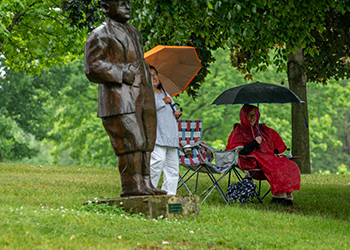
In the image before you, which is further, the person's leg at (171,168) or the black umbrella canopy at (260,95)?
the black umbrella canopy at (260,95)

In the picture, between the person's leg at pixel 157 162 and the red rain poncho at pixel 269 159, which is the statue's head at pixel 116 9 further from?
the red rain poncho at pixel 269 159

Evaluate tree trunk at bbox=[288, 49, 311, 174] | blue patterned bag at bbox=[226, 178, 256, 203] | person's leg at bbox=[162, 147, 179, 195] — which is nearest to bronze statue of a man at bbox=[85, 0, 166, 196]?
person's leg at bbox=[162, 147, 179, 195]

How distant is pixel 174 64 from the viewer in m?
7.22

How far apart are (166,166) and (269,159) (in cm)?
196

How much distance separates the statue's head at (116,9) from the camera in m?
5.53

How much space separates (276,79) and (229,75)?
95.8 inches

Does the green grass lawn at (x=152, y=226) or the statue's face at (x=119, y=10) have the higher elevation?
the statue's face at (x=119, y=10)

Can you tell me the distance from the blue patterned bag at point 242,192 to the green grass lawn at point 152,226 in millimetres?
179

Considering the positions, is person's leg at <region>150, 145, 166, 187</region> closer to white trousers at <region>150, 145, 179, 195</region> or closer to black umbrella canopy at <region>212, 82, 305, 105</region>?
white trousers at <region>150, 145, 179, 195</region>

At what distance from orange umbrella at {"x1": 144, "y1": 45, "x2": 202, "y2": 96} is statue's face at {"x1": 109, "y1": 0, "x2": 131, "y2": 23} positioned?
3.70ft

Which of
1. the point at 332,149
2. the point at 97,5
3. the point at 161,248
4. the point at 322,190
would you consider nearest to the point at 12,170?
the point at 97,5

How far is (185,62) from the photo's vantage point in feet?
24.1

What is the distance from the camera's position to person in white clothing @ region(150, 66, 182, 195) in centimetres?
656

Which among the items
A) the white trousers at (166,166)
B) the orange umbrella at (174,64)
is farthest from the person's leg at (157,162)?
the orange umbrella at (174,64)
